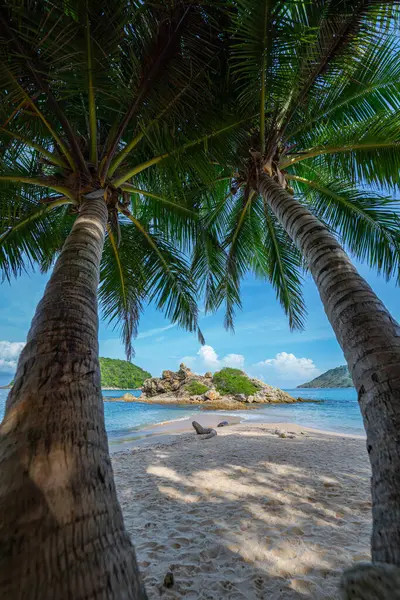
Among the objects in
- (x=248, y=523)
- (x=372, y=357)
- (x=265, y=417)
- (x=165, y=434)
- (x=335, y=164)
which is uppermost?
(x=335, y=164)

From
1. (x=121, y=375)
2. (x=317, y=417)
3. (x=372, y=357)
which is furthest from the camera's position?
(x=121, y=375)

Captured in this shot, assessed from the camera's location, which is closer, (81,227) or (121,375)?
(81,227)

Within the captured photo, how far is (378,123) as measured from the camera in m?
3.80

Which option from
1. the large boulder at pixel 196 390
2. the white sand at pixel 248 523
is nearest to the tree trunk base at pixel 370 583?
the white sand at pixel 248 523

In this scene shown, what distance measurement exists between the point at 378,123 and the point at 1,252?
576cm

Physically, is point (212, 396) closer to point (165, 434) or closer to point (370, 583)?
point (165, 434)

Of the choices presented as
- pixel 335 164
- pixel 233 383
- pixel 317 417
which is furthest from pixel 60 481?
pixel 233 383

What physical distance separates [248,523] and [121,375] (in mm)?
62532

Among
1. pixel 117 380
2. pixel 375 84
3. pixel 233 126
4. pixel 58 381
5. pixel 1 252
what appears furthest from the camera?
pixel 117 380

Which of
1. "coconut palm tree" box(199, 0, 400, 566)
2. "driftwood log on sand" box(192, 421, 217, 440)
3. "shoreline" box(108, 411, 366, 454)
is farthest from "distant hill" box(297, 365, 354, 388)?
"coconut palm tree" box(199, 0, 400, 566)

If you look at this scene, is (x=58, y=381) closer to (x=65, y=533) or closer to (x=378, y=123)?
(x=65, y=533)

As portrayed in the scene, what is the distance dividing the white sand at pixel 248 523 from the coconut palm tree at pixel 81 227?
1.52m

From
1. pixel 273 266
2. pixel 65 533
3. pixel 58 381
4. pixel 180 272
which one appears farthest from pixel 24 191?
pixel 273 266

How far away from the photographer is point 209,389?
32844 mm
